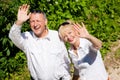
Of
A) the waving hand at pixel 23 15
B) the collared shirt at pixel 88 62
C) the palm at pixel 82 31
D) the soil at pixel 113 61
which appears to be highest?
the waving hand at pixel 23 15

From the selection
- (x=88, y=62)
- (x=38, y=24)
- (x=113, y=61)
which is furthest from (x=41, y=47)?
(x=113, y=61)

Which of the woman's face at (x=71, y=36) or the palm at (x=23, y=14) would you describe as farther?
the palm at (x=23, y=14)

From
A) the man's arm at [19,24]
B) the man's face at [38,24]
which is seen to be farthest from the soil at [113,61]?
the man's arm at [19,24]

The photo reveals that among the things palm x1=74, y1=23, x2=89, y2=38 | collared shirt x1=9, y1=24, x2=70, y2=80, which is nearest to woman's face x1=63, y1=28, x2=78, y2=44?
palm x1=74, y1=23, x2=89, y2=38

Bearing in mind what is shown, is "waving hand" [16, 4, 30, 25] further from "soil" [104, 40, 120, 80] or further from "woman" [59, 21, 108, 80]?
"soil" [104, 40, 120, 80]

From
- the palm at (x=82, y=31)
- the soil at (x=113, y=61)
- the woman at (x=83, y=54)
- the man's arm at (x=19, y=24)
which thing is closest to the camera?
the palm at (x=82, y=31)

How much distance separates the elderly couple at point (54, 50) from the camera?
3.71 meters

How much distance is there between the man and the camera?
387 cm

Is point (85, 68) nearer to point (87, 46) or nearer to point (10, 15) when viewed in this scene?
point (87, 46)

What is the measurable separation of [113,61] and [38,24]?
2430mm

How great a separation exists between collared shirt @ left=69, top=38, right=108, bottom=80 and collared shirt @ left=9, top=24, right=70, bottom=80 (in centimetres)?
22

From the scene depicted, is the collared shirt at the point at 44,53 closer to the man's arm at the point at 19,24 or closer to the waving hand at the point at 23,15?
the man's arm at the point at 19,24

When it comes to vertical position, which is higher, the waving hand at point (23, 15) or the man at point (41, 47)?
the waving hand at point (23, 15)

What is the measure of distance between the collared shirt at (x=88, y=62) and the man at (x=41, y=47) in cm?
23
